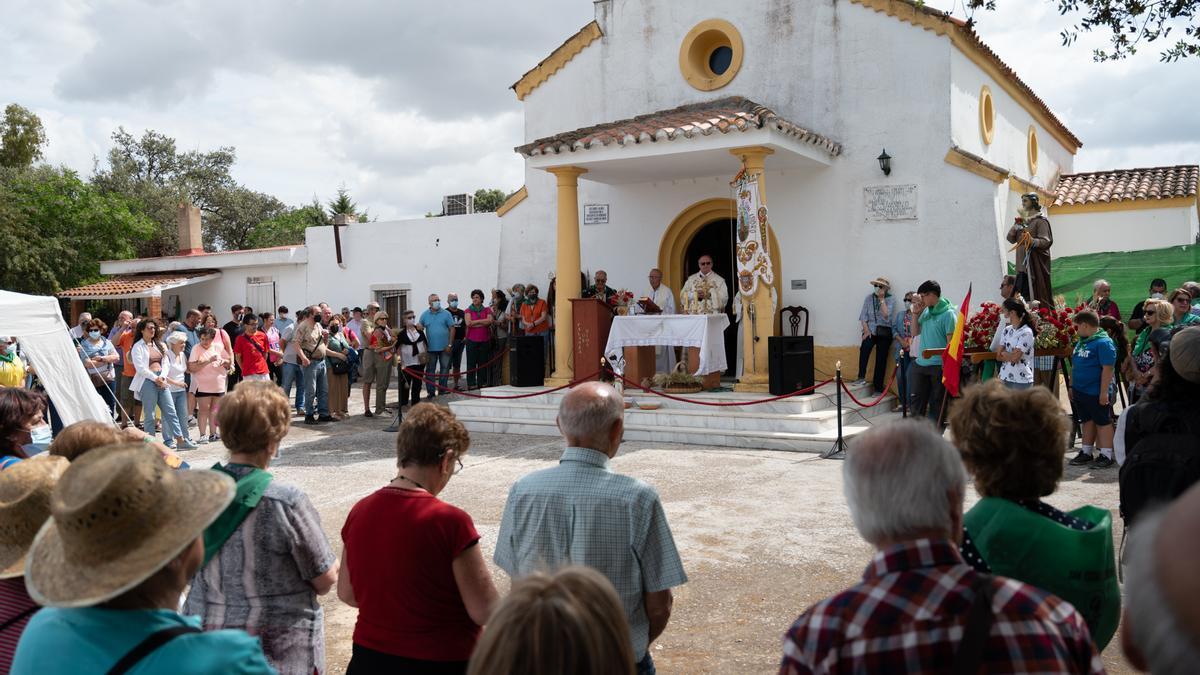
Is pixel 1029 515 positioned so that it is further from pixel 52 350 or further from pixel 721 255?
pixel 721 255

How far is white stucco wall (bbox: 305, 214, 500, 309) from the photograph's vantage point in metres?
18.8

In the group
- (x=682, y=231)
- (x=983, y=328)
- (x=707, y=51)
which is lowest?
(x=983, y=328)

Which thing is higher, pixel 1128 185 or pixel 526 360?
pixel 1128 185

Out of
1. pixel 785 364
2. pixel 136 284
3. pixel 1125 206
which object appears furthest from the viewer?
pixel 136 284

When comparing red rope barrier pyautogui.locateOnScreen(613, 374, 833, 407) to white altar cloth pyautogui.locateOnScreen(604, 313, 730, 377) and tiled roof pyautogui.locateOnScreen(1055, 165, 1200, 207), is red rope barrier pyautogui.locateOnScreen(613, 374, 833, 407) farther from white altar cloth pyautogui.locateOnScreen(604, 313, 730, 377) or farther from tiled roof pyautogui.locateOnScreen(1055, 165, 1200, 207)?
tiled roof pyautogui.locateOnScreen(1055, 165, 1200, 207)

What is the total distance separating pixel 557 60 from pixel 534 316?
4.63m

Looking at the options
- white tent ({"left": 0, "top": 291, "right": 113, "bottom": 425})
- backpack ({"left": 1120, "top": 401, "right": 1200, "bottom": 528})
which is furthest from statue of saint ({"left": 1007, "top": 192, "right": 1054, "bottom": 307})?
white tent ({"left": 0, "top": 291, "right": 113, "bottom": 425})

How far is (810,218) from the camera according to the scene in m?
13.8

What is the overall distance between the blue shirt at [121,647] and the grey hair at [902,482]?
129 centimetres

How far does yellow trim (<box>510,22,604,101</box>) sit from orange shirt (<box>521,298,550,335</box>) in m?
4.11

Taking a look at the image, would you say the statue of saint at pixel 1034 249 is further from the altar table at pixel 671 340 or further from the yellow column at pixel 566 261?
the yellow column at pixel 566 261

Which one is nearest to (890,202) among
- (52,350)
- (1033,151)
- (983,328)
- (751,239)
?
(751,239)

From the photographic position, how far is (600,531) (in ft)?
9.36

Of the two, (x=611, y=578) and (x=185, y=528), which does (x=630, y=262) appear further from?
(x=185, y=528)
